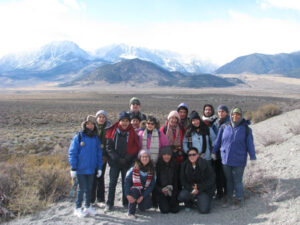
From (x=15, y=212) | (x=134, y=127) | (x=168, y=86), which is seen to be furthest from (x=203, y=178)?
(x=168, y=86)

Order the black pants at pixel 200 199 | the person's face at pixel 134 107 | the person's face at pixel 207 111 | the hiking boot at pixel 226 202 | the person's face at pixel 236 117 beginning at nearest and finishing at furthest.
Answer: the person's face at pixel 236 117 → the black pants at pixel 200 199 → the hiking boot at pixel 226 202 → the person's face at pixel 207 111 → the person's face at pixel 134 107

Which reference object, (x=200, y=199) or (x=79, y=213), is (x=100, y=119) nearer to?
(x=79, y=213)

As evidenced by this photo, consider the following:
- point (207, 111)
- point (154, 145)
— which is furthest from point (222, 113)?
point (154, 145)

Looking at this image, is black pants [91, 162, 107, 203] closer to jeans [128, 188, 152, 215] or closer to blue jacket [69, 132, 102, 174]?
blue jacket [69, 132, 102, 174]

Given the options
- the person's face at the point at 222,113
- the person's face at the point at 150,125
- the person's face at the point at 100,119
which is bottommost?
the person's face at the point at 150,125

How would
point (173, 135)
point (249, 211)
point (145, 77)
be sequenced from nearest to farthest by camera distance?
point (249, 211) < point (173, 135) < point (145, 77)

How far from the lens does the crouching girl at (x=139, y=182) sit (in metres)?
4.59

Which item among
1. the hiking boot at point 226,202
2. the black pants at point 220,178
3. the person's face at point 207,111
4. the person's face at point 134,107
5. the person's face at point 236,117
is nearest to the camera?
the person's face at point 236,117

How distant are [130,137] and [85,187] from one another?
1195 mm

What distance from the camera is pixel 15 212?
4914 mm

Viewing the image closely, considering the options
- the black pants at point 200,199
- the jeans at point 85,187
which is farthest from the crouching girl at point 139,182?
the jeans at point 85,187

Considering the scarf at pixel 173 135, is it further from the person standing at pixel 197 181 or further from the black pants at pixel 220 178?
the black pants at pixel 220 178

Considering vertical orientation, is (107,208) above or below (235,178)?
below

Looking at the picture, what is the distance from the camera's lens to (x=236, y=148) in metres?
4.57
